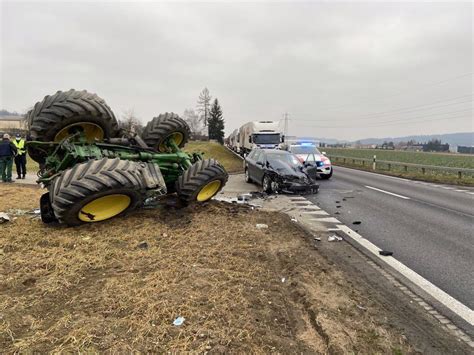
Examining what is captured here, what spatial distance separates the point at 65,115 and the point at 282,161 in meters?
7.85

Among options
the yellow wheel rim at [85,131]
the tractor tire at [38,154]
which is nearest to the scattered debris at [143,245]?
the yellow wheel rim at [85,131]

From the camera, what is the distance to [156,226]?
586 cm

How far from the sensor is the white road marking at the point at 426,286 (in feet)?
12.1

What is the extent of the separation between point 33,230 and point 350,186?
38.2 feet

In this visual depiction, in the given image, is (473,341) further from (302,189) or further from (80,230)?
(302,189)

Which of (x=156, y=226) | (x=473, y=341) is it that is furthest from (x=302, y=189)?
(x=473, y=341)

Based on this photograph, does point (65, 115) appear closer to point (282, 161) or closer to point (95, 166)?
point (95, 166)

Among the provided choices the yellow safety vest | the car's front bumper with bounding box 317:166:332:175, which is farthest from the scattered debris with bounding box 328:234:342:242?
the yellow safety vest

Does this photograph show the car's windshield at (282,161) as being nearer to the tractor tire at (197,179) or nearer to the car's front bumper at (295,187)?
the car's front bumper at (295,187)

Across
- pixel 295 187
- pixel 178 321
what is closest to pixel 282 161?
pixel 295 187

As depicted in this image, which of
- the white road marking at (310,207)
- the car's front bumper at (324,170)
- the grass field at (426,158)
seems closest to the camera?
the white road marking at (310,207)

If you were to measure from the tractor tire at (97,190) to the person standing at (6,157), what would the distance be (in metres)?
9.64

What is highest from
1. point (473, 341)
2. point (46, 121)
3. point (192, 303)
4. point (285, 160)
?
point (46, 121)

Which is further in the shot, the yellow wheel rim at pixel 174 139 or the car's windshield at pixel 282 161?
the car's windshield at pixel 282 161
